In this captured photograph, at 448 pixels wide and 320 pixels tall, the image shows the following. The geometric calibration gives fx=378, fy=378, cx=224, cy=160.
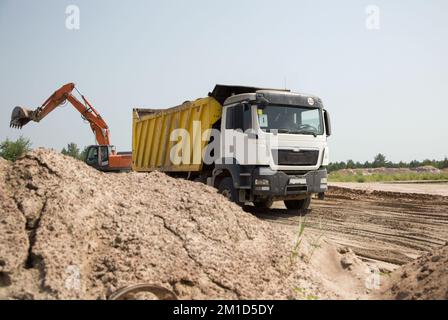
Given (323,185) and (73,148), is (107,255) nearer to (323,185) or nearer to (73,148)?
(323,185)

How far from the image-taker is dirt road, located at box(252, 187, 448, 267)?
6402 mm

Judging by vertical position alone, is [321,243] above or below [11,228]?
below

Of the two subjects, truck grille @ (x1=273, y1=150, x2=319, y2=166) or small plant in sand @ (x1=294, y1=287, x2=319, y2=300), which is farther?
truck grille @ (x1=273, y1=150, x2=319, y2=166)

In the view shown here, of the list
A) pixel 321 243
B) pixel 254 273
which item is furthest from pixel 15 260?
pixel 321 243

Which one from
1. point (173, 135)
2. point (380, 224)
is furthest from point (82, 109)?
point (380, 224)

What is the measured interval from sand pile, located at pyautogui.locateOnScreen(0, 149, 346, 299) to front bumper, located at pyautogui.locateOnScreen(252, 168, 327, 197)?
3.10 metres

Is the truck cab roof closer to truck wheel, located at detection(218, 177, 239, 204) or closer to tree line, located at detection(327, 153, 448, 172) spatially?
truck wheel, located at detection(218, 177, 239, 204)

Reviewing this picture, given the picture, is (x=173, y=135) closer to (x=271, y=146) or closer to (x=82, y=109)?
(x=271, y=146)

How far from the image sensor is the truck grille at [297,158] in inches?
334

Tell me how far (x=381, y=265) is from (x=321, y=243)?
0.89m

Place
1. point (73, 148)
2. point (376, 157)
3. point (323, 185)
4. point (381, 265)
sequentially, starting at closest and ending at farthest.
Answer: point (381, 265), point (323, 185), point (73, 148), point (376, 157)

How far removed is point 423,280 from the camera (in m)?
3.92

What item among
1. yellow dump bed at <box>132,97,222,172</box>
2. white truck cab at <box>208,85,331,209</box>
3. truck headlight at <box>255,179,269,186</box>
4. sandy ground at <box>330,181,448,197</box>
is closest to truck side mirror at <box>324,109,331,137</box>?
white truck cab at <box>208,85,331,209</box>

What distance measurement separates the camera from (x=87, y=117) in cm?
1631
